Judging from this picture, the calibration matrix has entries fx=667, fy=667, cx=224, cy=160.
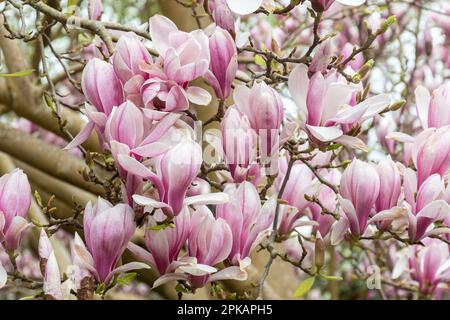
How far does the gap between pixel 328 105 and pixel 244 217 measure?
0.72 ft

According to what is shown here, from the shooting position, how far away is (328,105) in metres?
1.04

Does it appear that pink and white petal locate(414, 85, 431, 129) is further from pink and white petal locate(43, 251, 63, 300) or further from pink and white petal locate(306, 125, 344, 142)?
pink and white petal locate(43, 251, 63, 300)

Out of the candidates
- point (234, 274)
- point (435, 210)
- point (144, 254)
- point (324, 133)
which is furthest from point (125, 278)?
point (435, 210)

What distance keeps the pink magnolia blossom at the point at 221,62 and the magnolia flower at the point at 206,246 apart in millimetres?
205

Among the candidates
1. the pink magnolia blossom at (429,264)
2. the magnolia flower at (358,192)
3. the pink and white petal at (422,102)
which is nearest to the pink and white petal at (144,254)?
the magnolia flower at (358,192)

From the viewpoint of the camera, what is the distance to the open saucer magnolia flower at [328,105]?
102 centimetres

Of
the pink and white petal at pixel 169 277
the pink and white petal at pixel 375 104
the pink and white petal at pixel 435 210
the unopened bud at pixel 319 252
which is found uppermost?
the pink and white petal at pixel 375 104

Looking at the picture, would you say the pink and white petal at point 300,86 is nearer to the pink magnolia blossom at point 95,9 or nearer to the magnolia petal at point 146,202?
the magnolia petal at point 146,202

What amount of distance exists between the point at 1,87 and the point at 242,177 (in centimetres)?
139

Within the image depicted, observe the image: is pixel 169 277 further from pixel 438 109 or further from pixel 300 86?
pixel 438 109

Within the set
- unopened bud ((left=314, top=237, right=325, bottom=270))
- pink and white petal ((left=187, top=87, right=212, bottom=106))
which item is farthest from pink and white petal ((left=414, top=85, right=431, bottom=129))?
Answer: pink and white petal ((left=187, top=87, right=212, bottom=106))

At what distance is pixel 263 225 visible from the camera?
1.04m

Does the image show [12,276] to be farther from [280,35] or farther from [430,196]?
[280,35]
